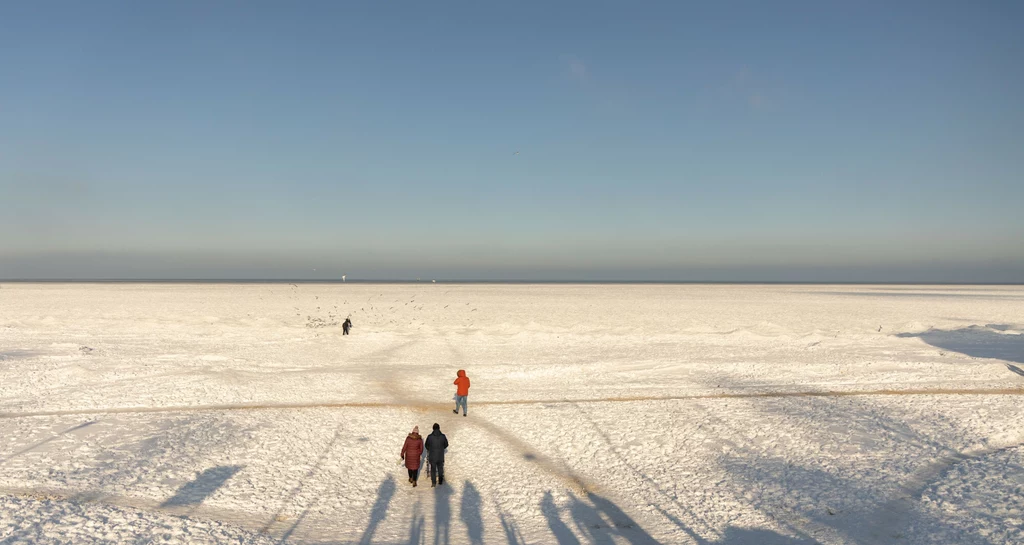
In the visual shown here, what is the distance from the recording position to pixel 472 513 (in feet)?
41.1

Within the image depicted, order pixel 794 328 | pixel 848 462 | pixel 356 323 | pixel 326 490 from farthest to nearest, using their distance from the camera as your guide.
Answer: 1. pixel 356 323
2. pixel 794 328
3. pixel 848 462
4. pixel 326 490

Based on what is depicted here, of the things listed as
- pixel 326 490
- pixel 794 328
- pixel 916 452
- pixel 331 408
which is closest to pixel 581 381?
pixel 331 408

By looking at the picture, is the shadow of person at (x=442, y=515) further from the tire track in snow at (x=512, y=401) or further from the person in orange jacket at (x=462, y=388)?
the tire track in snow at (x=512, y=401)

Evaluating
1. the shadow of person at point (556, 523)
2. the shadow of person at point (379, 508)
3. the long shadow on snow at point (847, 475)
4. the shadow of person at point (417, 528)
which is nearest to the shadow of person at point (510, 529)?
the shadow of person at point (556, 523)

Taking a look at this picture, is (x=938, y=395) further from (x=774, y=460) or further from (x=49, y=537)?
(x=49, y=537)

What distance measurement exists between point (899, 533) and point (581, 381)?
49.4 feet

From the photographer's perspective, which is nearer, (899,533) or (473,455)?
(899,533)

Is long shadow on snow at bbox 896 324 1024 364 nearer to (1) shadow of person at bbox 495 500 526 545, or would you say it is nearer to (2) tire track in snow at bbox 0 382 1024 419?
(2) tire track in snow at bbox 0 382 1024 419

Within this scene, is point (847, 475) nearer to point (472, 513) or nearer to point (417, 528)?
point (472, 513)

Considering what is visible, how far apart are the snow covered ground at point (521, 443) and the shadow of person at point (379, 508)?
0.06 meters

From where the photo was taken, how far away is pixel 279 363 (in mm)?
29609

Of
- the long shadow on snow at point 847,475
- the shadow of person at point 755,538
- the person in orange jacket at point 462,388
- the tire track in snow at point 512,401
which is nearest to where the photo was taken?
the shadow of person at point 755,538

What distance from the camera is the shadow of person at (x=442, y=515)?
11299 millimetres

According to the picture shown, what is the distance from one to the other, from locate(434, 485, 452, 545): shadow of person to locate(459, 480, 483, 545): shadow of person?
0.29 meters
